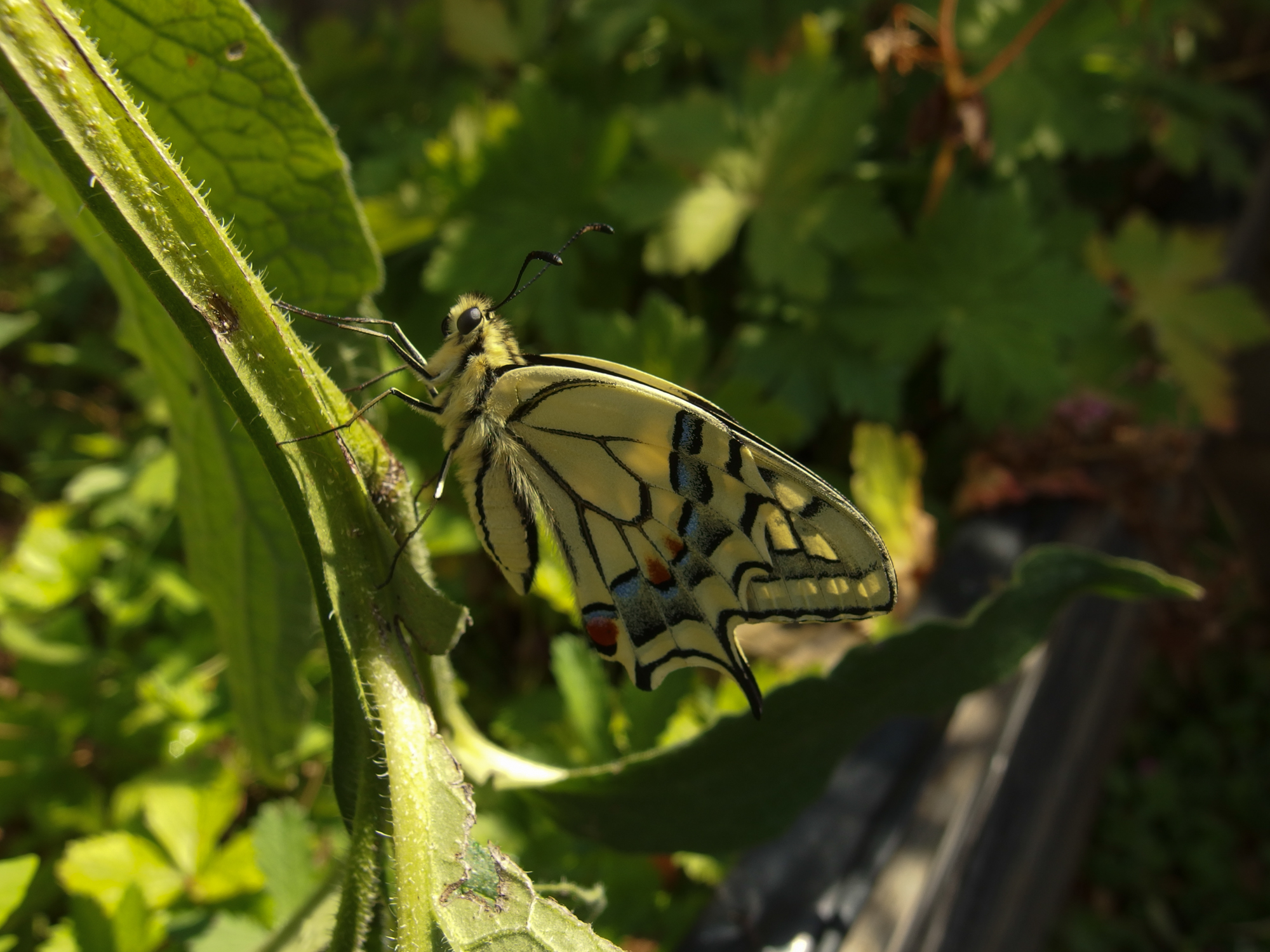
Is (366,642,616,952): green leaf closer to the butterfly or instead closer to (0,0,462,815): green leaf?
(0,0,462,815): green leaf

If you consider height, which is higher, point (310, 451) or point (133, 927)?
point (310, 451)

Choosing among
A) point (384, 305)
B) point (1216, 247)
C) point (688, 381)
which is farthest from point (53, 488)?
point (1216, 247)

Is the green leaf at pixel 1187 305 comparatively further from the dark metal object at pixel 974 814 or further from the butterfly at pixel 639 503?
the butterfly at pixel 639 503

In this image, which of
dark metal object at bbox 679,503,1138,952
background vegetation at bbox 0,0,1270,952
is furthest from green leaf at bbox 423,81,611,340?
dark metal object at bbox 679,503,1138,952

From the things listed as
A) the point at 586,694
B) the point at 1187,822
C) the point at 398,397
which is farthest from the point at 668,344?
the point at 1187,822

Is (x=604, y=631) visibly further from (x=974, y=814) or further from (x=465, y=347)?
(x=974, y=814)

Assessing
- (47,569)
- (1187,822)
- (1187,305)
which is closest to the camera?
(47,569)
